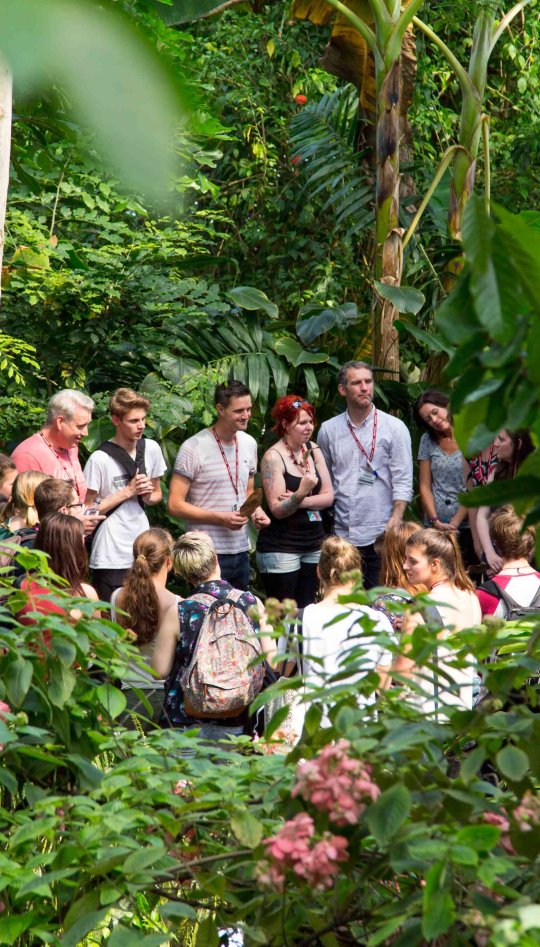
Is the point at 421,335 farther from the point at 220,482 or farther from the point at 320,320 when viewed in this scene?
the point at 220,482

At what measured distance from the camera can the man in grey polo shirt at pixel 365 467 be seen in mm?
6805

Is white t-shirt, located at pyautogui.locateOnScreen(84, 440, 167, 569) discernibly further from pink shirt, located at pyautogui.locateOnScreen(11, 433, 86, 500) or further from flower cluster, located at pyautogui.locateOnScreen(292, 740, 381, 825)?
flower cluster, located at pyautogui.locateOnScreen(292, 740, 381, 825)

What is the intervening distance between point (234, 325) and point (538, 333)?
7588mm

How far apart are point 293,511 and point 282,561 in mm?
303

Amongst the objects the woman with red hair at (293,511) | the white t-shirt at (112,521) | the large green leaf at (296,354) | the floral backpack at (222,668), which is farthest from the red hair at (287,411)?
the floral backpack at (222,668)

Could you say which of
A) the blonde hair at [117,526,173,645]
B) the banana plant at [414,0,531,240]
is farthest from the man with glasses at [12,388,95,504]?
the banana plant at [414,0,531,240]

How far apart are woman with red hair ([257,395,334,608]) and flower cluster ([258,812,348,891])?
4.94 m

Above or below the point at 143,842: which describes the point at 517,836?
above

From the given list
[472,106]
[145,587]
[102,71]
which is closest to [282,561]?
[145,587]

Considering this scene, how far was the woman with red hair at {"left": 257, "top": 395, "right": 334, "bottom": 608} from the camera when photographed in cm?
659

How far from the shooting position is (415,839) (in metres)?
1.54

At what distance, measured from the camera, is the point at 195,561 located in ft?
15.2

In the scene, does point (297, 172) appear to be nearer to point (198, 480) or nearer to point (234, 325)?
point (234, 325)

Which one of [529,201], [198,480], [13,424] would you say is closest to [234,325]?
[13,424]
